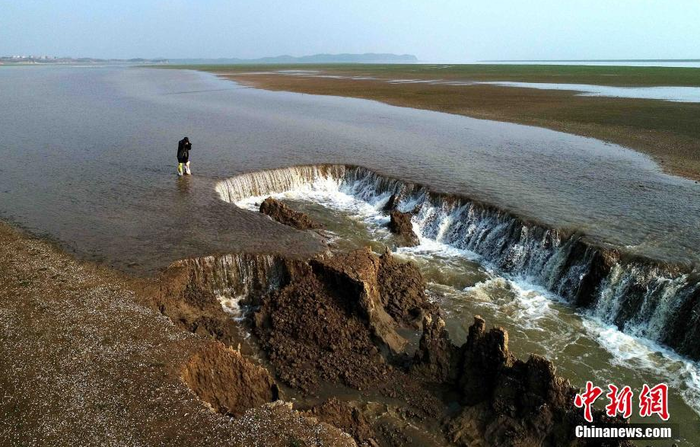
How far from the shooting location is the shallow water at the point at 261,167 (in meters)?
19.6

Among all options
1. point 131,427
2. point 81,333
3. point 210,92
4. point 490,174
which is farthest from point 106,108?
point 131,427

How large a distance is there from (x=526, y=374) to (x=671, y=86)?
9099cm

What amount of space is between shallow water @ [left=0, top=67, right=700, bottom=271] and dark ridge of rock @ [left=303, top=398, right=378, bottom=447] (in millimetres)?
7964

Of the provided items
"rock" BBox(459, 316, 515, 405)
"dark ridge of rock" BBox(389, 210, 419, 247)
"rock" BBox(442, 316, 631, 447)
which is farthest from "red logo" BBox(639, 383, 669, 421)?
"dark ridge of rock" BBox(389, 210, 419, 247)

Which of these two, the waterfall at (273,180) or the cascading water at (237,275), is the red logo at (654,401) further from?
the waterfall at (273,180)

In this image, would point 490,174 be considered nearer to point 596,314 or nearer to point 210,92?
point 596,314

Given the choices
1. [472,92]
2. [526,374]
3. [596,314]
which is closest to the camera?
[526,374]

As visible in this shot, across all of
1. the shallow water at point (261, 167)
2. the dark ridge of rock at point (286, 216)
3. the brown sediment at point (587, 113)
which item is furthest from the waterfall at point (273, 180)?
the brown sediment at point (587, 113)

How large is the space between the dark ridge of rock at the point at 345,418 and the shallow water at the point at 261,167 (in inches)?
314

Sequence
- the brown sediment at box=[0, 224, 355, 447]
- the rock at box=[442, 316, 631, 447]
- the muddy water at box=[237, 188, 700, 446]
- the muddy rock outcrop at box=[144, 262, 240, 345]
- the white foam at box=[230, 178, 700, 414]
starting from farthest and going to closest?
1. the muddy rock outcrop at box=[144, 262, 240, 345]
2. the white foam at box=[230, 178, 700, 414]
3. the muddy water at box=[237, 188, 700, 446]
4. the rock at box=[442, 316, 631, 447]
5. the brown sediment at box=[0, 224, 355, 447]

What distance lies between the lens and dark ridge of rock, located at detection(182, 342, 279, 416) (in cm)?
1151

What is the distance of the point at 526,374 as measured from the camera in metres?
11.6

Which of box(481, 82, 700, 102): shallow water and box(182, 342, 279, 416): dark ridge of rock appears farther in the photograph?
box(481, 82, 700, 102): shallow water

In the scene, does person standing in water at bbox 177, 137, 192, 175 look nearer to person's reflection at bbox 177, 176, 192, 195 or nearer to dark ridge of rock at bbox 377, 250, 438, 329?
person's reflection at bbox 177, 176, 192, 195
